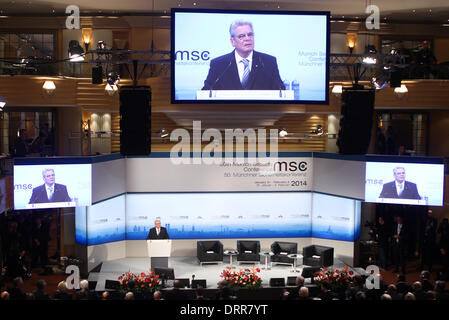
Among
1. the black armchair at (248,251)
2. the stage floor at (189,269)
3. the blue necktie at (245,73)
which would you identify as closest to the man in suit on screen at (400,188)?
the stage floor at (189,269)

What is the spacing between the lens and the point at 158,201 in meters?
14.9

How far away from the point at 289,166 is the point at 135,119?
6.18 metres

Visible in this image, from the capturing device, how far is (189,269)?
13.8 meters

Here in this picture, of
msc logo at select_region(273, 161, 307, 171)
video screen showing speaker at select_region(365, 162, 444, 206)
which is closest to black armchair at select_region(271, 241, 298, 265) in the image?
msc logo at select_region(273, 161, 307, 171)

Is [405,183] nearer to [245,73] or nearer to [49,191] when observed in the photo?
[245,73]

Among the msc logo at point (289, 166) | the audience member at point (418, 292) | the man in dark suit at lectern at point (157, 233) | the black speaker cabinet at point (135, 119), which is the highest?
the black speaker cabinet at point (135, 119)

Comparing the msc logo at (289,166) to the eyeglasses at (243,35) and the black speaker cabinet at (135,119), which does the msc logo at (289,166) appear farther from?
the black speaker cabinet at (135,119)

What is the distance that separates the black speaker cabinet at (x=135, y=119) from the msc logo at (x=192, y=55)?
1119 millimetres

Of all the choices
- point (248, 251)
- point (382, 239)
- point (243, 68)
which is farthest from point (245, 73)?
point (382, 239)

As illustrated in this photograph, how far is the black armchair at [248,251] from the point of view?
45.8 ft

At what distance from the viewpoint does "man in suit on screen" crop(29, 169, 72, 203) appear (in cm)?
1185

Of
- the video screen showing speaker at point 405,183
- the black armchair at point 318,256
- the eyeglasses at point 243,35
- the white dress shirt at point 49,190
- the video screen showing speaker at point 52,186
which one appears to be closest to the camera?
the eyeglasses at point 243,35

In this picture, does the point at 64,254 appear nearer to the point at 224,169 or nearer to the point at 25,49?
the point at 224,169
